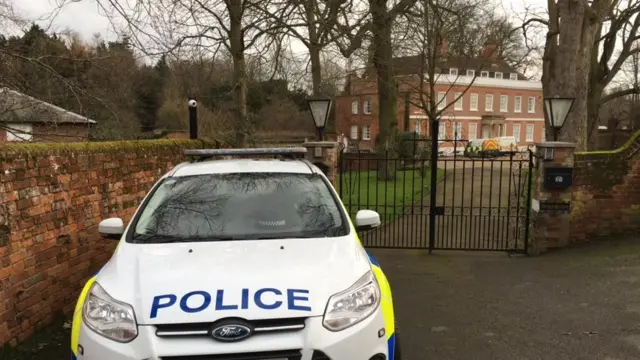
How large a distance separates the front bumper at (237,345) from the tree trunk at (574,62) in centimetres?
882

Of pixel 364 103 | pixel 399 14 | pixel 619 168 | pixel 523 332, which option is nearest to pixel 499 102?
pixel 364 103

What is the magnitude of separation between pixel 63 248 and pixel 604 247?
7.13m

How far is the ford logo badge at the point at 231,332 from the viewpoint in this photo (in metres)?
2.50

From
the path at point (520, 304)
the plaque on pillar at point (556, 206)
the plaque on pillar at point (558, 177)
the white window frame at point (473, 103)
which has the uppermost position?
the white window frame at point (473, 103)

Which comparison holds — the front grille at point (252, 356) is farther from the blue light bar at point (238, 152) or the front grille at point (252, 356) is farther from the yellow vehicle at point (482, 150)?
the yellow vehicle at point (482, 150)

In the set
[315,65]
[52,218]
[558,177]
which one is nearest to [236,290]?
[52,218]

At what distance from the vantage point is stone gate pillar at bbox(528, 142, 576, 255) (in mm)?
6859

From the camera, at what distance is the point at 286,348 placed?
2.50 meters

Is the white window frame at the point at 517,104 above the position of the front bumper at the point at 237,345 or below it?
above

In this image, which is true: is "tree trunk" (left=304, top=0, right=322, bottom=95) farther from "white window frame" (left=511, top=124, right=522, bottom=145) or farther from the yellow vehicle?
"white window frame" (left=511, top=124, right=522, bottom=145)

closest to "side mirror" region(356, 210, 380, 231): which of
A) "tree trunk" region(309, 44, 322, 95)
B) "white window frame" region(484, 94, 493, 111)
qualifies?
"tree trunk" region(309, 44, 322, 95)

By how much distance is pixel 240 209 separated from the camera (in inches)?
148

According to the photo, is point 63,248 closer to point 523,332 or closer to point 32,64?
point 32,64

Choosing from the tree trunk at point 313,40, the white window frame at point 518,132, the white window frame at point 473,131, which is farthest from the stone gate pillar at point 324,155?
the white window frame at point 518,132
